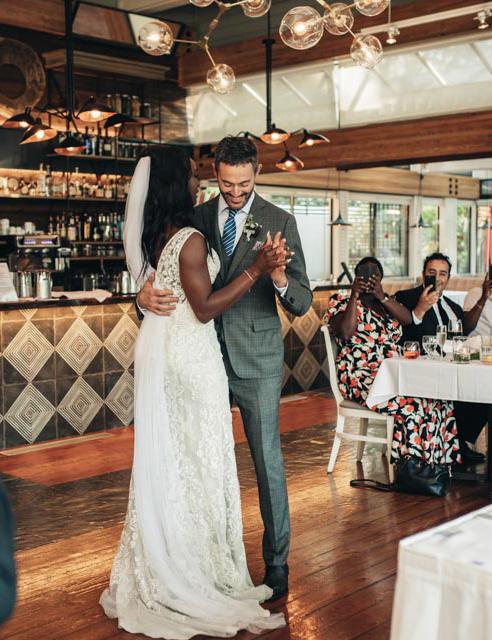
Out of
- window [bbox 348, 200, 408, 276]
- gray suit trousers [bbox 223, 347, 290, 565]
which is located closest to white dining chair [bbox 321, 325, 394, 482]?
gray suit trousers [bbox 223, 347, 290, 565]

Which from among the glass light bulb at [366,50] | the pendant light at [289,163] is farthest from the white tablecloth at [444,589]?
the pendant light at [289,163]

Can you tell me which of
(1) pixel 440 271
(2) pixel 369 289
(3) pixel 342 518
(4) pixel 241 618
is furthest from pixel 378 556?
(1) pixel 440 271

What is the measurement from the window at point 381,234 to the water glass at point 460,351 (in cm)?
1005

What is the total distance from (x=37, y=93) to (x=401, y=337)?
20.9ft

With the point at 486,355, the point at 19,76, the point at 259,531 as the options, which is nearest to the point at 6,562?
the point at 259,531

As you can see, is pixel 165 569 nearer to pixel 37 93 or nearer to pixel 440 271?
pixel 440 271

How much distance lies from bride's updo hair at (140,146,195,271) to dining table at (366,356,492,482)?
213cm

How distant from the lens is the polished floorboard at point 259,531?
3.25 meters

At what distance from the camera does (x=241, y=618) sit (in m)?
3.11

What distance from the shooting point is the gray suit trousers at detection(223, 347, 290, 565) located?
11.1 feet

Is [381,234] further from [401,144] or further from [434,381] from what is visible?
[434,381]

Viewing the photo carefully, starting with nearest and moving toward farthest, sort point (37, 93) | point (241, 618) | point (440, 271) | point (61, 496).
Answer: point (241, 618) → point (61, 496) → point (440, 271) → point (37, 93)

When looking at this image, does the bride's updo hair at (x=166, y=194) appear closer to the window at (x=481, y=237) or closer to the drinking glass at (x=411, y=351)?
the drinking glass at (x=411, y=351)

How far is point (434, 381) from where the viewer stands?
4828 mm
